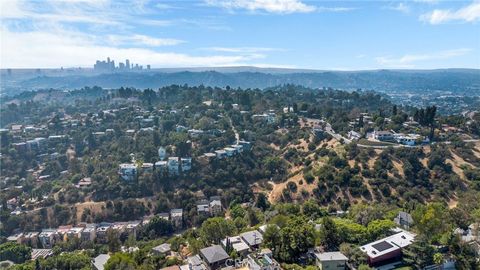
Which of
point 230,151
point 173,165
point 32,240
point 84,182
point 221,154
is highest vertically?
point 230,151

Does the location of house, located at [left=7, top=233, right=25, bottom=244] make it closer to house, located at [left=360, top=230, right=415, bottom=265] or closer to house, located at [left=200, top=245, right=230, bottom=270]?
house, located at [left=200, top=245, right=230, bottom=270]

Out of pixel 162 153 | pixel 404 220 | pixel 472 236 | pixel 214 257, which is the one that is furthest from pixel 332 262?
pixel 162 153

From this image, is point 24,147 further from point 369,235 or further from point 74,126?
point 369,235

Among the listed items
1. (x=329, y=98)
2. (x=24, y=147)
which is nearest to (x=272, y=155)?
(x=24, y=147)

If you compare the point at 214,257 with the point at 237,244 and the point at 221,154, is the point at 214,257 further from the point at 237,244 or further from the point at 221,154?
the point at 221,154

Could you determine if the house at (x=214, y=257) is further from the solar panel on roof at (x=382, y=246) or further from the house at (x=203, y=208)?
the house at (x=203, y=208)
